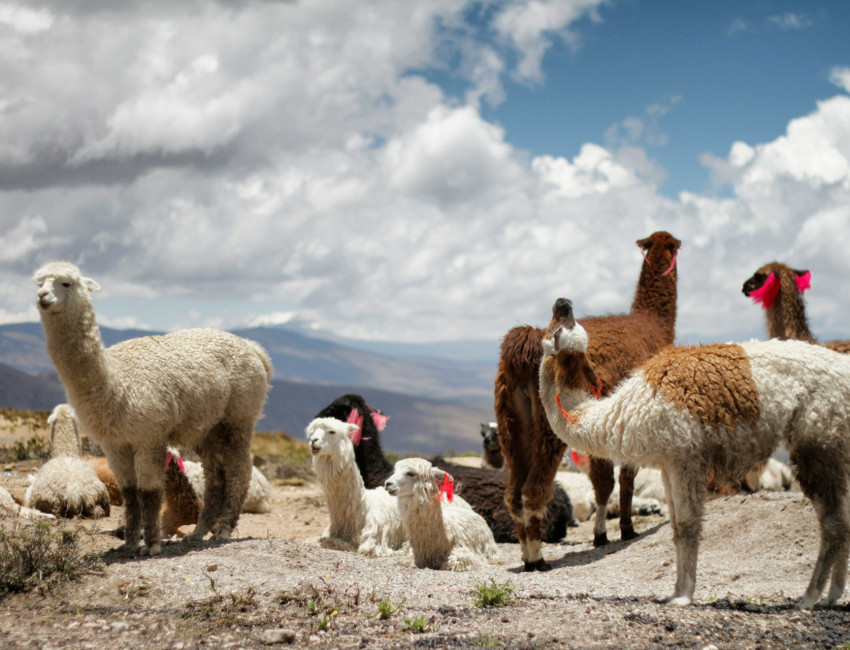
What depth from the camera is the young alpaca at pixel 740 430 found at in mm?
5883

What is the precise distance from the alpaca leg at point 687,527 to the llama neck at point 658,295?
569 cm

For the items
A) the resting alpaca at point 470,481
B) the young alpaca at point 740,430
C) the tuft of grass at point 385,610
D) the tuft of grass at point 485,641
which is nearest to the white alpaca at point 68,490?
the resting alpaca at point 470,481

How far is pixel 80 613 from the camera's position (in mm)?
5281

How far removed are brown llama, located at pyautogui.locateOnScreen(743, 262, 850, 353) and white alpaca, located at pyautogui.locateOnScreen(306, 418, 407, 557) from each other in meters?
5.64

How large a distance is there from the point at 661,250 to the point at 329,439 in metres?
5.70

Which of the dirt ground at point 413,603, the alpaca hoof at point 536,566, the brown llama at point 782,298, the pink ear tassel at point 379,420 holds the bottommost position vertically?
the alpaca hoof at point 536,566

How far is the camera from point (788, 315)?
33.4ft

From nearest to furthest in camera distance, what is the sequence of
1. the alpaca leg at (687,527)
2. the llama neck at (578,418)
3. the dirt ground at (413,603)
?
the dirt ground at (413,603) → the alpaca leg at (687,527) → the llama neck at (578,418)

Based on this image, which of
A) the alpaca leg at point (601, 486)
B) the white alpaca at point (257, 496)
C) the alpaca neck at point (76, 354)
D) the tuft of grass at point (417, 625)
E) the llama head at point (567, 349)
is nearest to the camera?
the tuft of grass at point (417, 625)

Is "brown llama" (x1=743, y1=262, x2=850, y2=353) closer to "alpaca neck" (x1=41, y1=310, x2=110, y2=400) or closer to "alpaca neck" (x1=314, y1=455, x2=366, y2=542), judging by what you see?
"alpaca neck" (x1=314, y1=455, x2=366, y2=542)

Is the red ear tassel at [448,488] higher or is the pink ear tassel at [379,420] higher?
the pink ear tassel at [379,420]

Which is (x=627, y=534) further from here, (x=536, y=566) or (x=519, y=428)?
(x=519, y=428)

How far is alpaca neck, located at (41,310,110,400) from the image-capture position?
722cm

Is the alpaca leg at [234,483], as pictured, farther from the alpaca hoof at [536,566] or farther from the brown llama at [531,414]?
the alpaca hoof at [536,566]
